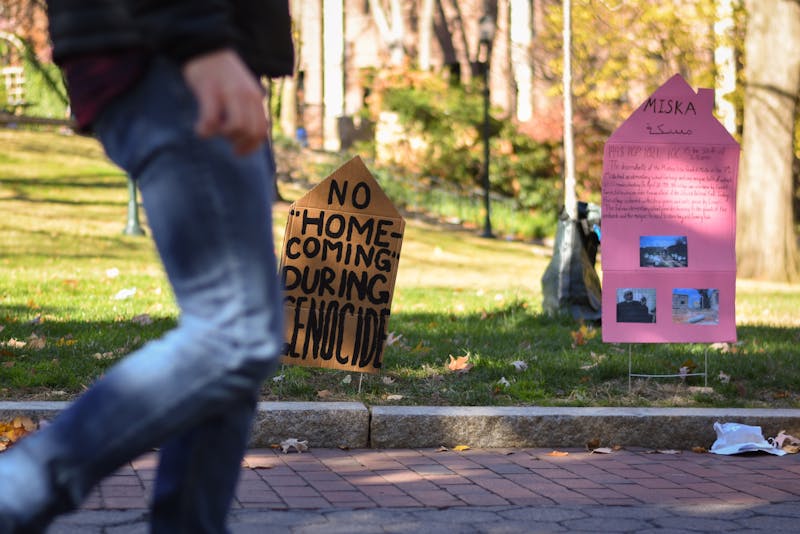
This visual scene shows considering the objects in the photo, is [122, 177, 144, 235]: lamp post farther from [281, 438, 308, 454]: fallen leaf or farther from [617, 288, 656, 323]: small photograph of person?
[281, 438, 308, 454]: fallen leaf

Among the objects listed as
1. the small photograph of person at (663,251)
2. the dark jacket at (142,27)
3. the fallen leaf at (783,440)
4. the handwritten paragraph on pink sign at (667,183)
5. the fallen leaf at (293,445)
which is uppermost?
the dark jacket at (142,27)

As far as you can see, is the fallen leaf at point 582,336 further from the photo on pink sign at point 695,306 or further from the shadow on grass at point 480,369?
the photo on pink sign at point 695,306

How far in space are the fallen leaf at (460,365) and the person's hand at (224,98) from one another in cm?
447

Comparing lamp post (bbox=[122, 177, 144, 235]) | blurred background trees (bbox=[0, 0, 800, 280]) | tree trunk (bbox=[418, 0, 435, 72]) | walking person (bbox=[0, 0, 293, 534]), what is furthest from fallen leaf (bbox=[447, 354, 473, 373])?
tree trunk (bbox=[418, 0, 435, 72])

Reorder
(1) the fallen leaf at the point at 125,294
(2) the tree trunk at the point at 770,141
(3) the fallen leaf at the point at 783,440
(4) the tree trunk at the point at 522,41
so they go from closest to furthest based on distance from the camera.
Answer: (3) the fallen leaf at the point at 783,440
(1) the fallen leaf at the point at 125,294
(2) the tree trunk at the point at 770,141
(4) the tree trunk at the point at 522,41

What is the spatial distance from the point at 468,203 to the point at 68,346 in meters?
19.0

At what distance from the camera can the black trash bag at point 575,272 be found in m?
9.14

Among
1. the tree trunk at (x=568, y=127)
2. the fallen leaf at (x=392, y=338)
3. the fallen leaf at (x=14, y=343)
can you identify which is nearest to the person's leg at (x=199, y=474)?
the fallen leaf at (x=14, y=343)

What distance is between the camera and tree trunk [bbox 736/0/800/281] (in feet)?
58.3

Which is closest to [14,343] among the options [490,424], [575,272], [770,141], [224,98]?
[490,424]

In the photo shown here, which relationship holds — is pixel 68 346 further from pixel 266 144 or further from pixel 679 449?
pixel 266 144

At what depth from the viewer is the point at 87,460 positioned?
6.49 feet

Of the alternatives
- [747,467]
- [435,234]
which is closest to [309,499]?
[747,467]

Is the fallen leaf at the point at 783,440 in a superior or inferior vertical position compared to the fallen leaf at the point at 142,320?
inferior
